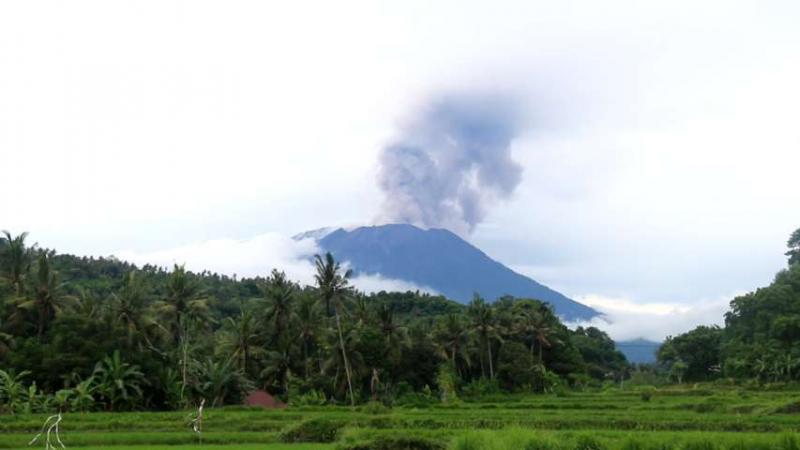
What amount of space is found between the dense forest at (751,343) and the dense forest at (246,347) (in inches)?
561

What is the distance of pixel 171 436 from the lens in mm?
29250

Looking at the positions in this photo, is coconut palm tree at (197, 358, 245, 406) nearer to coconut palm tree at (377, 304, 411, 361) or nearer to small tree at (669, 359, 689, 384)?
coconut palm tree at (377, 304, 411, 361)

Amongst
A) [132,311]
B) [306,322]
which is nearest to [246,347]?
[306,322]

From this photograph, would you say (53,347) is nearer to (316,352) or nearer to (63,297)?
(63,297)

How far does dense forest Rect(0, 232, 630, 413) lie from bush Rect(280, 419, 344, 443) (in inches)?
629

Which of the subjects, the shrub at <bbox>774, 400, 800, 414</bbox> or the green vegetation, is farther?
the shrub at <bbox>774, 400, 800, 414</bbox>

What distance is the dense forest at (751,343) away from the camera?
64.2 m

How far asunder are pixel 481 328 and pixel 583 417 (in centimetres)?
2948

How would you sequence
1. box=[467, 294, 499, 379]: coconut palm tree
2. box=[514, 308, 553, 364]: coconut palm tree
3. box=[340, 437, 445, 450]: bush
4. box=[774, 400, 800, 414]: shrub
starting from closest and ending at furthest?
box=[340, 437, 445, 450]: bush
box=[774, 400, 800, 414]: shrub
box=[467, 294, 499, 379]: coconut palm tree
box=[514, 308, 553, 364]: coconut palm tree

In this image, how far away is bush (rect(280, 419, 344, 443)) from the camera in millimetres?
29062

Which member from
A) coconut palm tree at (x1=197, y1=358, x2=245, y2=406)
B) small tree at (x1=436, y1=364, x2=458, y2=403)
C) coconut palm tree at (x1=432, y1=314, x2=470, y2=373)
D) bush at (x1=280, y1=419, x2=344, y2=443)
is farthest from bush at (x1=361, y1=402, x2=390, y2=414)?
coconut palm tree at (x1=432, y1=314, x2=470, y2=373)

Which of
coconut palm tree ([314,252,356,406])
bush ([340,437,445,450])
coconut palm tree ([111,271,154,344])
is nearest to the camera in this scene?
bush ([340,437,445,450])

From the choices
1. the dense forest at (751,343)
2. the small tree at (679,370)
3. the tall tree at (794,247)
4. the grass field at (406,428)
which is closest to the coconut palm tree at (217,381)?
the grass field at (406,428)

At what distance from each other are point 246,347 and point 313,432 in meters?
25.8
